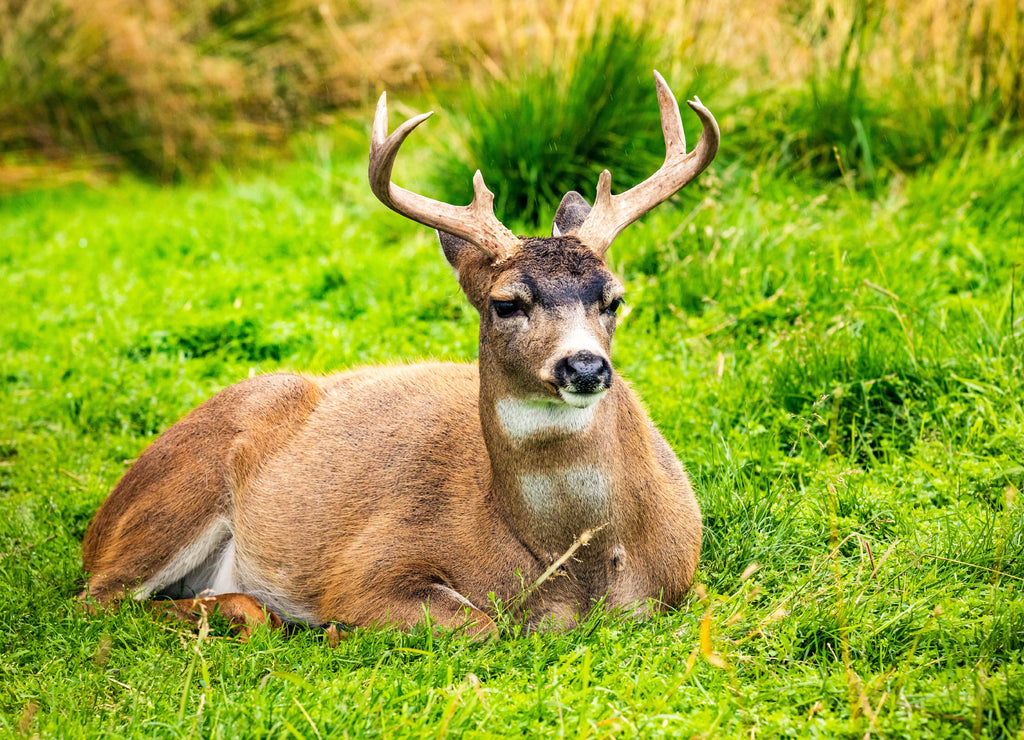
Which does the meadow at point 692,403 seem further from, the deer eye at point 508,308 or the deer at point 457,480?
the deer eye at point 508,308

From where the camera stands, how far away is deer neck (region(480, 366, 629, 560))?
12.0 feet

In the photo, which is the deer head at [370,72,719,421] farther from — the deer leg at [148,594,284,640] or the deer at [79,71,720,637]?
the deer leg at [148,594,284,640]

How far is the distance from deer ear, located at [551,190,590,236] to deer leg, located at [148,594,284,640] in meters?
1.81

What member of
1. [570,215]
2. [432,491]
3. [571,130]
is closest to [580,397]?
[432,491]

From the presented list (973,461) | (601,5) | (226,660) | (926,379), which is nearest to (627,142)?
(601,5)

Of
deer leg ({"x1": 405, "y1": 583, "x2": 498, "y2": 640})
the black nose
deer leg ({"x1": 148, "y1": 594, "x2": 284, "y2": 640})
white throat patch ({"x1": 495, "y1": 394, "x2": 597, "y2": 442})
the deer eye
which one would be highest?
the deer eye

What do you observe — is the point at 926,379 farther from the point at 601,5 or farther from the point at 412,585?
the point at 601,5

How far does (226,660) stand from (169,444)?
1457 millimetres

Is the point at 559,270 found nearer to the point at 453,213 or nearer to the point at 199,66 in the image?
the point at 453,213

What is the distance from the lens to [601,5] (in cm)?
800

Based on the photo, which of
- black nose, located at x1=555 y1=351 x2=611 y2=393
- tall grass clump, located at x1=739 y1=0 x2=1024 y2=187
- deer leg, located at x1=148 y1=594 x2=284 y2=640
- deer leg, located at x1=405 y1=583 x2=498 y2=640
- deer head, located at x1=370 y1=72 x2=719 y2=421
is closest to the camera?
black nose, located at x1=555 y1=351 x2=611 y2=393

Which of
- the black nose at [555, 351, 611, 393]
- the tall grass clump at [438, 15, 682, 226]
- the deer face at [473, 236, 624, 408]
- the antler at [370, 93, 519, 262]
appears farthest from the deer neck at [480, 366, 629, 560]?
the tall grass clump at [438, 15, 682, 226]

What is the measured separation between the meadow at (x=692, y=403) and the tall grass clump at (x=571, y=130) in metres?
0.05

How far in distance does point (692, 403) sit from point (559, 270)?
72.8 inches
